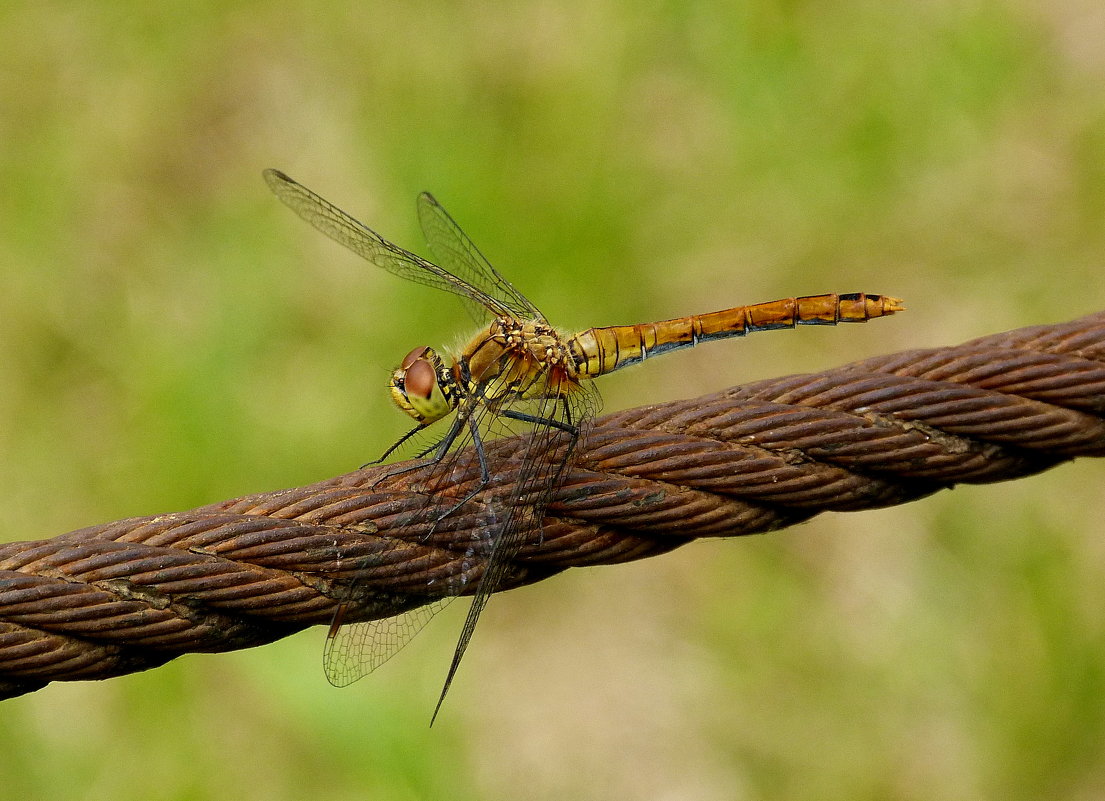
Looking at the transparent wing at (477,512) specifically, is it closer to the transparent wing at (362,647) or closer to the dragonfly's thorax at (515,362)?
the transparent wing at (362,647)

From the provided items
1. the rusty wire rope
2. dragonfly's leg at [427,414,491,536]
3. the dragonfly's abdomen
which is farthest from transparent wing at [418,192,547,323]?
the rusty wire rope

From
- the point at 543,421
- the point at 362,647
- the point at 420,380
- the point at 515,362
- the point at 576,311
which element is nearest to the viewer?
the point at 362,647

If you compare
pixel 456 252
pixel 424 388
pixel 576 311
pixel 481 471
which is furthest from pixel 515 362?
pixel 576 311

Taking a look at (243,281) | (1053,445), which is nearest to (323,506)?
(1053,445)

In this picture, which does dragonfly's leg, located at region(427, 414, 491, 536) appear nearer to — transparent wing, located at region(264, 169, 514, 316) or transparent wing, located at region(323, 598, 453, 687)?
transparent wing, located at region(323, 598, 453, 687)

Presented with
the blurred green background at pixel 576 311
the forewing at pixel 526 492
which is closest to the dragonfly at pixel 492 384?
the forewing at pixel 526 492

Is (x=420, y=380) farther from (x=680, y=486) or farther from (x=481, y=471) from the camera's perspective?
(x=680, y=486)

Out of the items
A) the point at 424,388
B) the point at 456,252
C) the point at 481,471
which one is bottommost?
the point at 481,471

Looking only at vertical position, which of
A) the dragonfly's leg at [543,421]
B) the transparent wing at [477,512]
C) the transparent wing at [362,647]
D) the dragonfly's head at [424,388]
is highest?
the dragonfly's head at [424,388]
